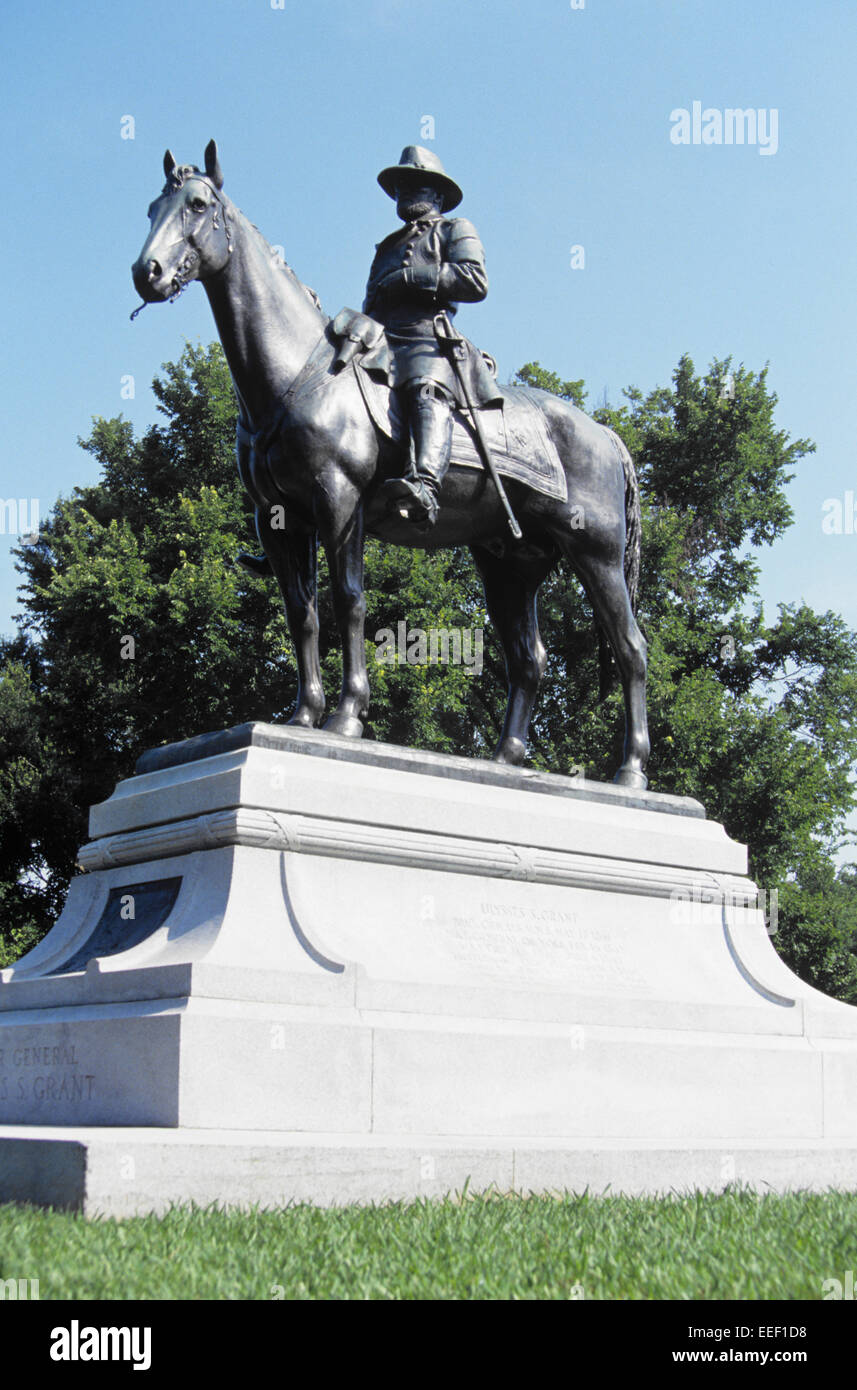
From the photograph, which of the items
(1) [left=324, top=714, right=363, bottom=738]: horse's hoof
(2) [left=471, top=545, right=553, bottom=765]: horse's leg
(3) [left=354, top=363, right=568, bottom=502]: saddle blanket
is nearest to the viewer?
(1) [left=324, top=714, right=363, bottom=738]: horse's hoof

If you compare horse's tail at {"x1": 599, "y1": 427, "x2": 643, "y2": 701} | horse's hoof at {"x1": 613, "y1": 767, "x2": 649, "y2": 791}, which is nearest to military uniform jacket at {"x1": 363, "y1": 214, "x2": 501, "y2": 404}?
horse's tail at {"x1": 599, "y1": 427, "x2": 643, "y2": 701}

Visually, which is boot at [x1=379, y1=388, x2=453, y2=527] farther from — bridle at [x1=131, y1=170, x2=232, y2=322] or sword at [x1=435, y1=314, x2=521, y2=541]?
bridle at [x1=131, y1=170, x2=232, y2=322]

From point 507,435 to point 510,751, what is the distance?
2.13 meters

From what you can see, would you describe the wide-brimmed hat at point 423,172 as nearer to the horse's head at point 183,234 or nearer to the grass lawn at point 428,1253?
the horse's head at point 183,234

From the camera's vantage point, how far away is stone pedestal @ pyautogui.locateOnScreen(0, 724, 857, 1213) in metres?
6.07

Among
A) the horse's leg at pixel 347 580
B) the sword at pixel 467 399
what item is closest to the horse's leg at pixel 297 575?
the horse's leg at pixel 347 580

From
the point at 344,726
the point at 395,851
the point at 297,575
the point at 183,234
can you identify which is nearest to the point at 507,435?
the point at 297,575

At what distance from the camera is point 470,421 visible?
912 cm

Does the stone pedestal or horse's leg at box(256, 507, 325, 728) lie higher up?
horse's leg at box(256, 507, 325, 728)

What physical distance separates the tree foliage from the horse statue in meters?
12.4

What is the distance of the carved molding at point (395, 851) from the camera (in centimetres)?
720

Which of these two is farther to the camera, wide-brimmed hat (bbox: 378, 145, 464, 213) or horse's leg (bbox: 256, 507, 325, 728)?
wide-brimmed hat (bbox: 378, 145, 464, 213)
